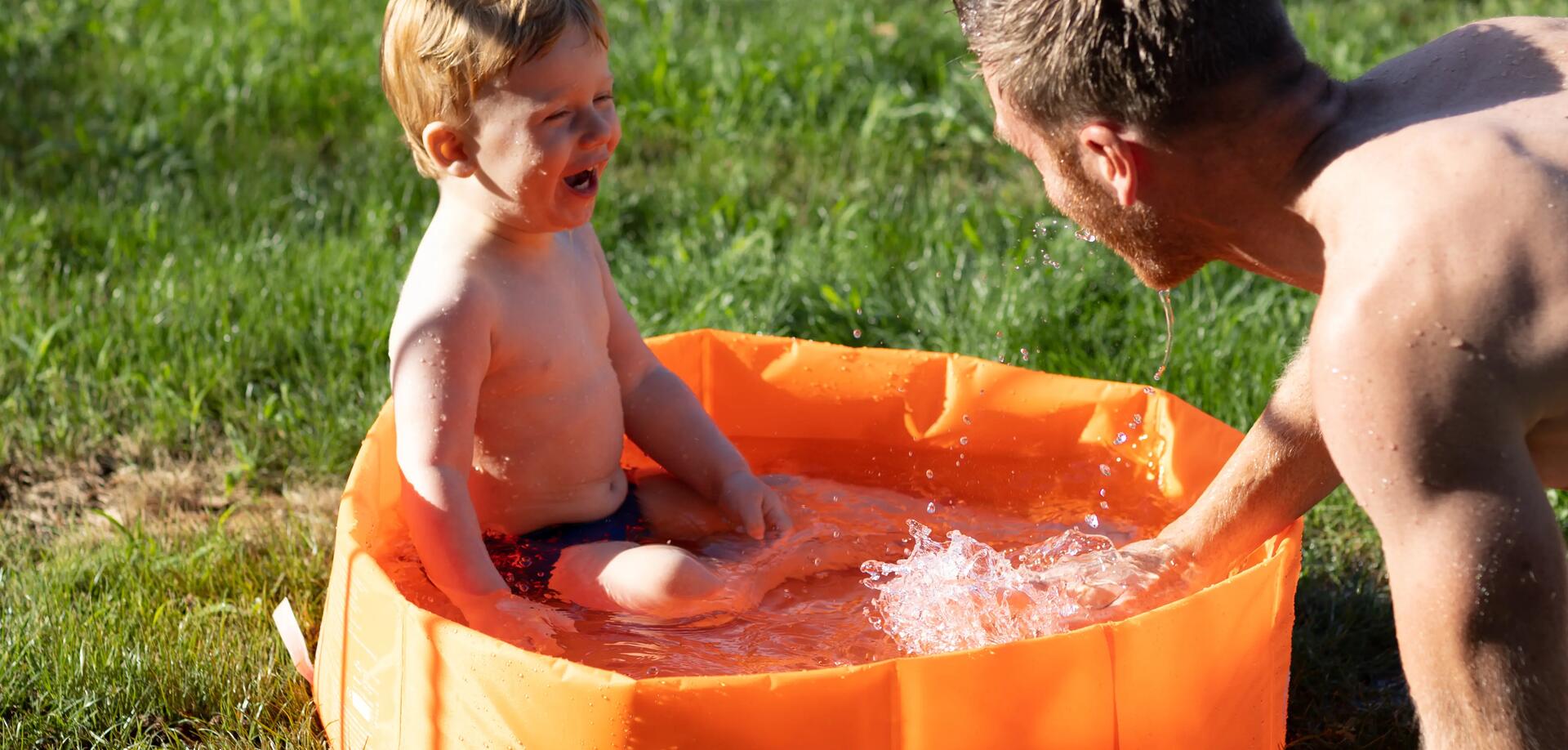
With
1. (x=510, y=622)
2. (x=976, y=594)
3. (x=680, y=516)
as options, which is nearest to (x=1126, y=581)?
(x=976, y=594)

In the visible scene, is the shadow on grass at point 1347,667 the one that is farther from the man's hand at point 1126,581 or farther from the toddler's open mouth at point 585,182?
the toddler's open mouth at point 585,182

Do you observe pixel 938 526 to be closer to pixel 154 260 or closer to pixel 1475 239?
Answer: pixel 1475 239

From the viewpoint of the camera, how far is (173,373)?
3252mm

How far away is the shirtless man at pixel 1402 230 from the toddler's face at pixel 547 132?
63 centimetres

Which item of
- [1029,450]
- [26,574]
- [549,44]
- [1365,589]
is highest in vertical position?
[549,44]

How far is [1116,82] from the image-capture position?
1.85 metres

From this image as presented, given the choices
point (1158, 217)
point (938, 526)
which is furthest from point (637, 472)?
point (1158, 217)

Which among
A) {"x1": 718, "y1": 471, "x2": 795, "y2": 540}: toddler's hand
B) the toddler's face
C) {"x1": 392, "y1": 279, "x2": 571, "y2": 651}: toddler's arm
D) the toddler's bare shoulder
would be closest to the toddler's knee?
{"x1": 392, "y1": 279, "x2": 571, "y2": 651}: toddler's arm

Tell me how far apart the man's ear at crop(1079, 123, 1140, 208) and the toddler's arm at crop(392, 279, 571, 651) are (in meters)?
0.97

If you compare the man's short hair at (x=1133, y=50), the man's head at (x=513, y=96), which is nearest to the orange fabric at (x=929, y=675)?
the man's head at (x=513, y=96)

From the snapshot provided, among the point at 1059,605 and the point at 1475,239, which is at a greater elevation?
the point at 1475,239

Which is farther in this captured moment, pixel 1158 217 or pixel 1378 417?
pixel 1158 217

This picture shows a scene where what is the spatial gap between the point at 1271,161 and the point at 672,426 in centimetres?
125

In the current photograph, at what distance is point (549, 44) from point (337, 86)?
2435mm
